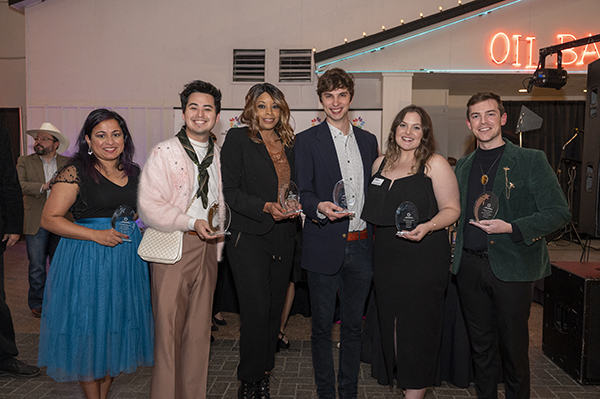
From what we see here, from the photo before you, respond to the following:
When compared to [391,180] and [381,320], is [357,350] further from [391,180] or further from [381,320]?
[391,180]

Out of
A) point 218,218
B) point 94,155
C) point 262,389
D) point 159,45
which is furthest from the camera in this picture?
point 159,45

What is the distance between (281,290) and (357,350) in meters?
0.57

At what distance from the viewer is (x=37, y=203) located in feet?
16.1

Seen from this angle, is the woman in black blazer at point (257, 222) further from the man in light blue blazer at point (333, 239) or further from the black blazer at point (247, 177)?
the man in light blue blazer at point (333, 239)

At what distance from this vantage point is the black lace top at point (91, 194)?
2350 millimetres

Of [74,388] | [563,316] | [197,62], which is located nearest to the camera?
[74,388]

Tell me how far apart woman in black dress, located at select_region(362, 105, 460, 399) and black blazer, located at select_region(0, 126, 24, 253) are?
258cm

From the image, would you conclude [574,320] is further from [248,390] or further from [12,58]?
[12,58]

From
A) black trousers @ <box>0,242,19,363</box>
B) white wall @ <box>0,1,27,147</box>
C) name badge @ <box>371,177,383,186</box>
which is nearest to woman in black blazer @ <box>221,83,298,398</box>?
name badge @ <box>371,177,383,186</box>

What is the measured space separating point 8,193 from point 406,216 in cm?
282

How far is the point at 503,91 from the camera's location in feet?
31.0

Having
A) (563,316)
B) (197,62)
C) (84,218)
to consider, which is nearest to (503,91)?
(197,62)

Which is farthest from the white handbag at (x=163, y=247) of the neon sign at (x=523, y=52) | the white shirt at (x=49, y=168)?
the neon sign at (x=523, y=52)

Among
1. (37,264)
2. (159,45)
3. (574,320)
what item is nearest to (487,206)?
(574,320)
